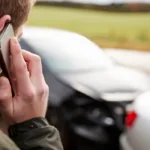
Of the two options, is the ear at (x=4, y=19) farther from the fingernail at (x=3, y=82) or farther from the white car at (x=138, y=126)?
the white car at (x=138, y=126)

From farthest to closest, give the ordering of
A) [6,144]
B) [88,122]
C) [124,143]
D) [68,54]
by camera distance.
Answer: [68,54], [88,122], [124,143], [6,144]

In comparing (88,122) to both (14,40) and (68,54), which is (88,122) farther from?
(14,40)

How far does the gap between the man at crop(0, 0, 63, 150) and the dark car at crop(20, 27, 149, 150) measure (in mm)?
2698

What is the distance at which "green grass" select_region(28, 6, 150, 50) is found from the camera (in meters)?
9.65

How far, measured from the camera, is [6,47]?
1.60 metres

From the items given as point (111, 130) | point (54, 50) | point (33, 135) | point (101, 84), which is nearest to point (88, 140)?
point (111, 130)

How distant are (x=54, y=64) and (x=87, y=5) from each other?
16.9 ft

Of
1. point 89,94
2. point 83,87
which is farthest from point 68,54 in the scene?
point 89,94

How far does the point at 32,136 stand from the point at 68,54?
127 inches

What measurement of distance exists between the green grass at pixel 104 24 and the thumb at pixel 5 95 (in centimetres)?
781

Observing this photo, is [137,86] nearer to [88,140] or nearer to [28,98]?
[88,140]

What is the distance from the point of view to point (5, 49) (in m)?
1.59

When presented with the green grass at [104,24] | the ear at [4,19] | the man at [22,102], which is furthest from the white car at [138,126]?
the green grass at [104,24]

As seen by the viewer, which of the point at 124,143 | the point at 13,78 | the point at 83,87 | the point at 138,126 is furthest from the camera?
the point at 83,87
